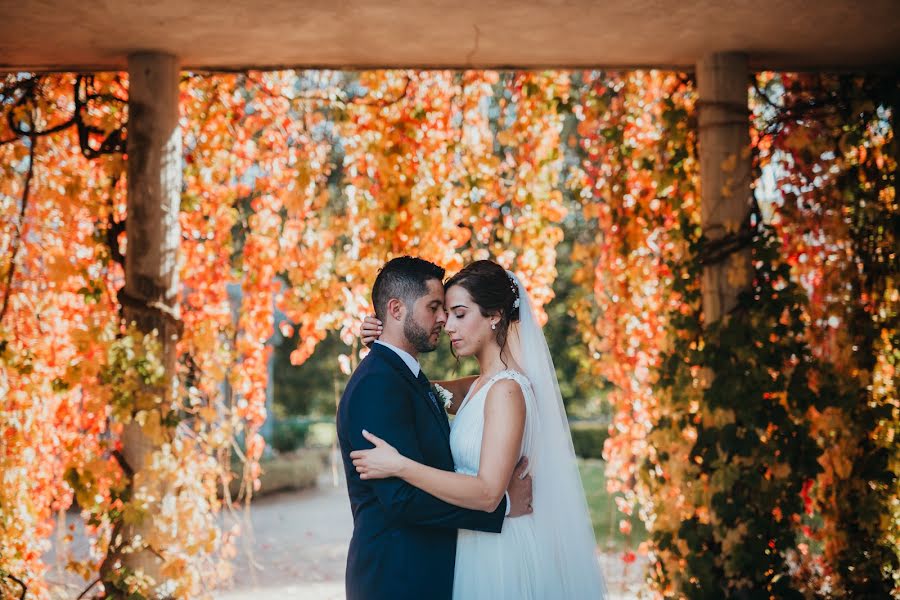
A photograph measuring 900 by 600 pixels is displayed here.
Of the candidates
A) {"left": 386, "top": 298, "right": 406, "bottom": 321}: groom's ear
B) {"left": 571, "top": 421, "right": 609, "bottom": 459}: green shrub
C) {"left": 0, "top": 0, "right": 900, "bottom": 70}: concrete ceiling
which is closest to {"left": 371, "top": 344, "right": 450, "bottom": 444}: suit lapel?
{"left": 386, "top": 298, "right": 406, "bottom": 321}: groom's ear

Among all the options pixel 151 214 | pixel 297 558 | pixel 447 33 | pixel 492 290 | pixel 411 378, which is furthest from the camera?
Answer: pixel 297 558

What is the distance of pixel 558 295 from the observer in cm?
1708

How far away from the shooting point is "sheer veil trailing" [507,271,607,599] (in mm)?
2791

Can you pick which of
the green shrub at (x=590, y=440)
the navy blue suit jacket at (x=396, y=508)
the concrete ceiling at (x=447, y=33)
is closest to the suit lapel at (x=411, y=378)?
the navy blue suit jacket at (x=396, y=508)

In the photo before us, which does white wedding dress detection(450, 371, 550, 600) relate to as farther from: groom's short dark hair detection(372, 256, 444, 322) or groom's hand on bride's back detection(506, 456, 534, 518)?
groom's short dark hair detection(372, 256, 444, 322)

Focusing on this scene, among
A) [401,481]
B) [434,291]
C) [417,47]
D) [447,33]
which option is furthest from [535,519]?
[417,47]

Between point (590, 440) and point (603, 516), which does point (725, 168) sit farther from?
point (590, 440)

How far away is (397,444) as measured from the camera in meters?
2.50

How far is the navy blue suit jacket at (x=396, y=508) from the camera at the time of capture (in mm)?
2482

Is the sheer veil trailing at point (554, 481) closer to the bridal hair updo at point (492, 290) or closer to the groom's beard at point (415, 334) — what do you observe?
the bridal hair updo at point (492, 290)

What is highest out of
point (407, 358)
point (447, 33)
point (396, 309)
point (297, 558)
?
point (447, 33)

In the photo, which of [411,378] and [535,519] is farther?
[535,519]

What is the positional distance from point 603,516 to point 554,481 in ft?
29.2

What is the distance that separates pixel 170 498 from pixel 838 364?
3.18 metres
